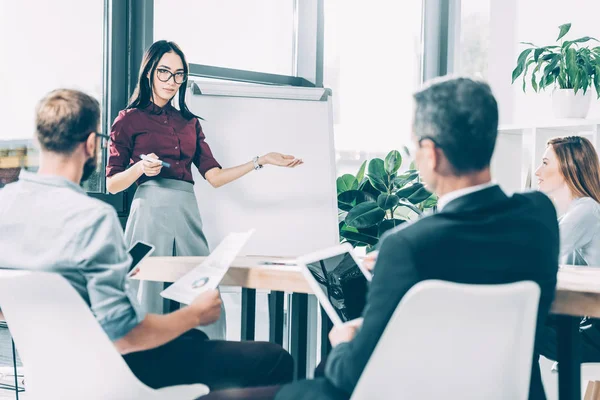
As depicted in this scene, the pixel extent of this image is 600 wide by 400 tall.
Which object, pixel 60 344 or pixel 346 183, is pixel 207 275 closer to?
pixel 60 344

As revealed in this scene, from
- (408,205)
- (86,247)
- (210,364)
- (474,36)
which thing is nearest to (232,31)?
(408,205)

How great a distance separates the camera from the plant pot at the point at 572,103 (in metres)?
4.01

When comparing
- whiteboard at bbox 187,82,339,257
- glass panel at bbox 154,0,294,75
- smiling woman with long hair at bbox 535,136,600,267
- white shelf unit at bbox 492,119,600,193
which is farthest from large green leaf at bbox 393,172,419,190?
glass panel at bbox 154,0,294,75

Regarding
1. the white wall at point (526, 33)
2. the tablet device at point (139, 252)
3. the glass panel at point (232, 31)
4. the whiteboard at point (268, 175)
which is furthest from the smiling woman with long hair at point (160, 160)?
the white wall at point (526, 33)

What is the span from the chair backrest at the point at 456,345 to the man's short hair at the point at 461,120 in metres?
0.26

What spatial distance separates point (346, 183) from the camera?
3.85m

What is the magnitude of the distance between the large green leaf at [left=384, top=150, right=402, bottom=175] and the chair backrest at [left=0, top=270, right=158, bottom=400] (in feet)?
8.21

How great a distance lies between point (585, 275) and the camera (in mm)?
2027

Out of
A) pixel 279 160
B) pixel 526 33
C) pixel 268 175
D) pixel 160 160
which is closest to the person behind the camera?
pixel 160 160

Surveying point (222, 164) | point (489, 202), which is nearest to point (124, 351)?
point (489, 202)

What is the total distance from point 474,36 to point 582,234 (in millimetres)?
2539

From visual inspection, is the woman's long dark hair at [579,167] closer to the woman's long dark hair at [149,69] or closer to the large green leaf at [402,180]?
the large green leaf at [402,180]

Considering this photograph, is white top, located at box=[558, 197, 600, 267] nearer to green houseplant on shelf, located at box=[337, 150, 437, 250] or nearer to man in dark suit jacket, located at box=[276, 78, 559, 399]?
green houseplant on shelf, located at box=[337, 150, 437, 250]

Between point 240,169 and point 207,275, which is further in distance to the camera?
point 240,169
